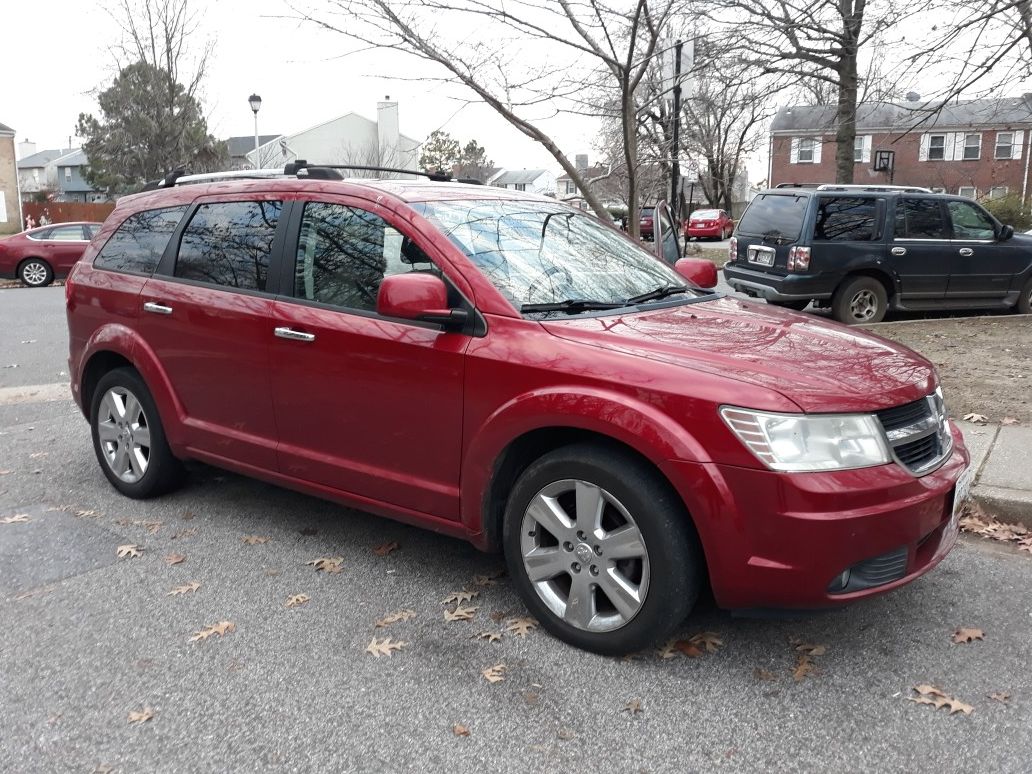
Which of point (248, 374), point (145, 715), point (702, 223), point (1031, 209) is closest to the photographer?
point (145, 715)

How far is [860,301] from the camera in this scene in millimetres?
11688

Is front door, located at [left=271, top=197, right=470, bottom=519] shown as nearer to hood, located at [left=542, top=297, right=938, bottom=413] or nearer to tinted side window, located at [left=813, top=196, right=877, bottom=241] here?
hood, located at [left=542, top=297, right=938, bottom=413]

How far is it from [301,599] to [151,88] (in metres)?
27.2

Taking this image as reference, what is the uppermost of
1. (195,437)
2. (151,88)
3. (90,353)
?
(151,88)

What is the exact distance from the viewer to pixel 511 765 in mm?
2756

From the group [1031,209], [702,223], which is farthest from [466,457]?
Answer: [702,223]

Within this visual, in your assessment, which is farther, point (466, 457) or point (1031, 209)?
point (1031, 209)

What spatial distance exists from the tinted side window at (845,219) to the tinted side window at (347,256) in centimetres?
847

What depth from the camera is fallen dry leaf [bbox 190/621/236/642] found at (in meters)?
3.55

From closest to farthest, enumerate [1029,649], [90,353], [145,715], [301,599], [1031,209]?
[145,715]
[1029,649]
[301,599]
[90,353]
[1031,209]

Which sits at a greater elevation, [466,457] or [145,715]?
[466,457]

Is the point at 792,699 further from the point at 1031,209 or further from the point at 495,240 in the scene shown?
the point at 1031,209

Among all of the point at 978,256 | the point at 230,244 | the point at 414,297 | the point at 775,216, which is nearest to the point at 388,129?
the point at 775,216

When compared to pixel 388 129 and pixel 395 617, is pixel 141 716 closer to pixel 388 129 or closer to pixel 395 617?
pixel 395 617
